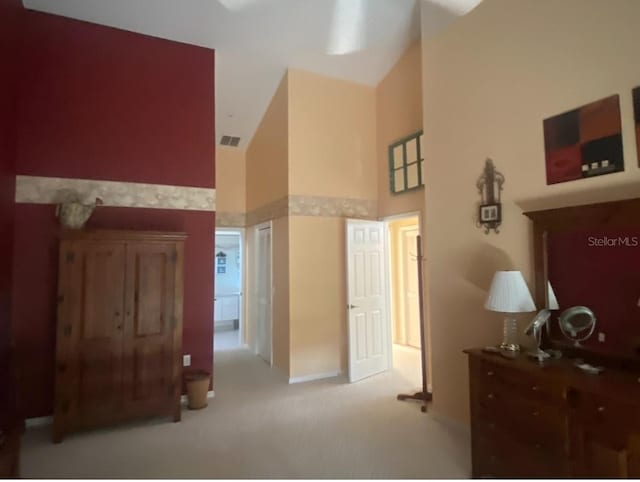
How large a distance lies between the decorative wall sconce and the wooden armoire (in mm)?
2839

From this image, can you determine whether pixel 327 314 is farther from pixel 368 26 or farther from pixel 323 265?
pixel 368 26

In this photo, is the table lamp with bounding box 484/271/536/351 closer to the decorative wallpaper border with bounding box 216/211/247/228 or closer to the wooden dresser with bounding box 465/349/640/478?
the wooden dresser with bounding box 465/349/640/478

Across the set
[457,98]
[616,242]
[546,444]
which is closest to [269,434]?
[546,444]

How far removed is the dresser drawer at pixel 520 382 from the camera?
2.10 meters

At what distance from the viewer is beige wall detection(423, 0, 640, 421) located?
2.35 m

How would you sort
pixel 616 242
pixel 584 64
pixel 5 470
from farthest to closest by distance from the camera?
pixel 584 64
pixel 616 242
pixel 5 470

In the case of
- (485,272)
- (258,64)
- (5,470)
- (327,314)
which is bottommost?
(5,470)

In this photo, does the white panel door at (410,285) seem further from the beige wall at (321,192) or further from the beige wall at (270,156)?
the beige wall at (270,156)

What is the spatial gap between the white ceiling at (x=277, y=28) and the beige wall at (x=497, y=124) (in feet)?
1.73

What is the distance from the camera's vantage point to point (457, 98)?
11.0 feet

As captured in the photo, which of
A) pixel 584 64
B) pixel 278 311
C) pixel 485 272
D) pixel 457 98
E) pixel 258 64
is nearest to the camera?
pixel 584 64

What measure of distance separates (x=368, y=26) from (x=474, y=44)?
153 cm

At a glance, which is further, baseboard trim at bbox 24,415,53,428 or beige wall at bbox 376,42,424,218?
beige wall at bbox 376,42,424,218

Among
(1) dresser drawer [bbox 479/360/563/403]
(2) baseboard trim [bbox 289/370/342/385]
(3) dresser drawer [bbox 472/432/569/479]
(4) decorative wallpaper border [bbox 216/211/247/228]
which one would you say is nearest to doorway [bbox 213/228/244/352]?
(4) decorative wallpaper border [bbox 216/211/247/228]
